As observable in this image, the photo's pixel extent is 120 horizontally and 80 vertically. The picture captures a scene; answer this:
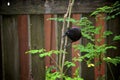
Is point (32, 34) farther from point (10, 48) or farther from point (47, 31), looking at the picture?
point (10, 48)

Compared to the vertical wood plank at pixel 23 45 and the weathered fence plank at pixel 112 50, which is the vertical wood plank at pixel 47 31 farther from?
the weathered fence plank at pixel 112 50

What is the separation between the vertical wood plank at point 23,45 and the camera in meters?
3.22

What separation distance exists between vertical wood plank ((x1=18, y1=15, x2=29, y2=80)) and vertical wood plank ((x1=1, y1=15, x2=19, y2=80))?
0.19 feet

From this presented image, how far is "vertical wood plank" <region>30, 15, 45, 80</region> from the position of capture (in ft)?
10.5

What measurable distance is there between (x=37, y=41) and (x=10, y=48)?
40 centimetres

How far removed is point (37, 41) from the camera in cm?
323

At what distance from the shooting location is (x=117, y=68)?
3.20 meters

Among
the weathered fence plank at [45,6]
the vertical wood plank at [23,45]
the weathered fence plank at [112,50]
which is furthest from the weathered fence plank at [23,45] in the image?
the weathered fence plank at [112,50]

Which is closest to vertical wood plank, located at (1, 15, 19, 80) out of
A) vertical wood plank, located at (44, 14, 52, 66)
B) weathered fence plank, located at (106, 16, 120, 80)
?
vertical wood plank, located at (44, 14, 52, 66)

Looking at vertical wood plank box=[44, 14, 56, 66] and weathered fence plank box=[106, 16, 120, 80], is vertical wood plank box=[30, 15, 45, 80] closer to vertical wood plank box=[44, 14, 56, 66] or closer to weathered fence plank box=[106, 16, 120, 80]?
vertical wood plank box=[44, 14, 56, 66]

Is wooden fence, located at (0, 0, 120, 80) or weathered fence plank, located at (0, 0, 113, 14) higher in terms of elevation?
weathered fence plank, located at (0, 0, 113, 14)

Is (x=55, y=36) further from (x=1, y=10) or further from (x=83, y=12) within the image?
(x=1, y=10)

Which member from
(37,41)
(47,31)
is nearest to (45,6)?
(47,31)

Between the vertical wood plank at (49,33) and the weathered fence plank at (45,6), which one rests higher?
the weathered fence plank at (45,6)
